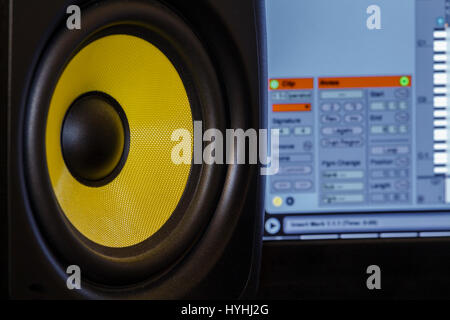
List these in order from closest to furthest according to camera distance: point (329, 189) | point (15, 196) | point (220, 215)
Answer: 1. point (15, 196)
2. point (220, 215)
3. point (329, 189)

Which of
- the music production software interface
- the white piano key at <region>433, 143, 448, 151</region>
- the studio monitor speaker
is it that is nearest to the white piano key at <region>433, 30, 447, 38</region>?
the music production software interface

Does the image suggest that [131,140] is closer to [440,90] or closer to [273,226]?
[273,226]

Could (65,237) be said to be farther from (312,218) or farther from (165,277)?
(312,218)

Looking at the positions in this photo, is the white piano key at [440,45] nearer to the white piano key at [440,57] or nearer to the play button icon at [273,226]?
the white piano key at [440,57]

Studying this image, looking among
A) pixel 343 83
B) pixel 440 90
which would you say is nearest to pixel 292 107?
pixel 343 83

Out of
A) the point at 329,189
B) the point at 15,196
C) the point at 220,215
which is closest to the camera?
the point at 15,196

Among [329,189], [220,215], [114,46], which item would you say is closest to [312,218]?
[329,189]

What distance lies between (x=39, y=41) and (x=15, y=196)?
127 mm

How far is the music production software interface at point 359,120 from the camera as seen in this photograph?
0.66m

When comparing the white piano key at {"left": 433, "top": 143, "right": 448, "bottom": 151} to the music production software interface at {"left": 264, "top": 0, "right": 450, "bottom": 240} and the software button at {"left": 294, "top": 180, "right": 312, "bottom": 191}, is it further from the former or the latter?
the software button at {"left": 294, "top": 180, "right": 312, "bottom": 191}

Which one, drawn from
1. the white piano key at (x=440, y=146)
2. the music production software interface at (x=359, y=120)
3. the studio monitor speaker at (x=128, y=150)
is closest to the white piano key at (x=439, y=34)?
the music production software interface at (x=359, y=120)

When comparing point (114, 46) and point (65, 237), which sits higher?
point (114, 46)
